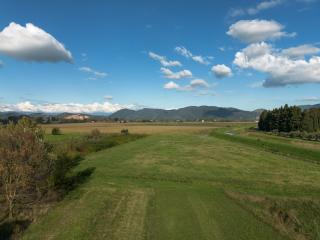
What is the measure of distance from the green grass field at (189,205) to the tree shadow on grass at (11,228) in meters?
0.65

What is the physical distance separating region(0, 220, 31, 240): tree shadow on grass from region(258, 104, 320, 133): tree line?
111 meters

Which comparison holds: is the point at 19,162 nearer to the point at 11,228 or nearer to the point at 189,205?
the point at 11,228

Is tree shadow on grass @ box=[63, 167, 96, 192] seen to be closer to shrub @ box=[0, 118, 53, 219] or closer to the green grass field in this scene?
the green grass field

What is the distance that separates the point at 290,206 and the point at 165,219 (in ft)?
33.7

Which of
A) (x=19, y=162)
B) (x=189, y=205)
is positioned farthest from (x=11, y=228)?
(x=189, y=205)

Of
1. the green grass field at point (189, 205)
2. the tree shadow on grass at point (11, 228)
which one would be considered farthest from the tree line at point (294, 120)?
the tree shadow on grass at point (11, 228)

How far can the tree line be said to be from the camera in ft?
379

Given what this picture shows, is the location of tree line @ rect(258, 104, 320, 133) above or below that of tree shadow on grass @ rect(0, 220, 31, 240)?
above

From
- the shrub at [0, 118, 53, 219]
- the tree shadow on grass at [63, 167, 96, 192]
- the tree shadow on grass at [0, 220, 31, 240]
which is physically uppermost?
the shrub at [0, 118, 53, 219]

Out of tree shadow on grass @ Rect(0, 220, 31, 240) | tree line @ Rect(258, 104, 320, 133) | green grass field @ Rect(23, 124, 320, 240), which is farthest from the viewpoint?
tree line @ Rect(258, 104, 320, 133)

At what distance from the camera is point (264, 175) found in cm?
3903

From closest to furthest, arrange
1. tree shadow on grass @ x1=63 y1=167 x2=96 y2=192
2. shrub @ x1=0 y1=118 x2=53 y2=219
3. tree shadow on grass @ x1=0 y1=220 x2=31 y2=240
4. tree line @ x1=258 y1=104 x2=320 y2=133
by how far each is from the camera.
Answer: tree shadow on grass @ x1=0 y1=220 x2=31 y2=240 < shrub @ x1=0 y1=118 x2=53 y2=219 < tree shadow on grass @ x1=63 y1=167 x2=96 y2=192 < tree line @ x1=258 y1=104 x2=320 y2=133

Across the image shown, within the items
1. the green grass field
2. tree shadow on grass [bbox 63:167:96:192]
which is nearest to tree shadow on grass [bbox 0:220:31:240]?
the green grass field

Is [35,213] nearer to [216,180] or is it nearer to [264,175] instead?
[216,180]
